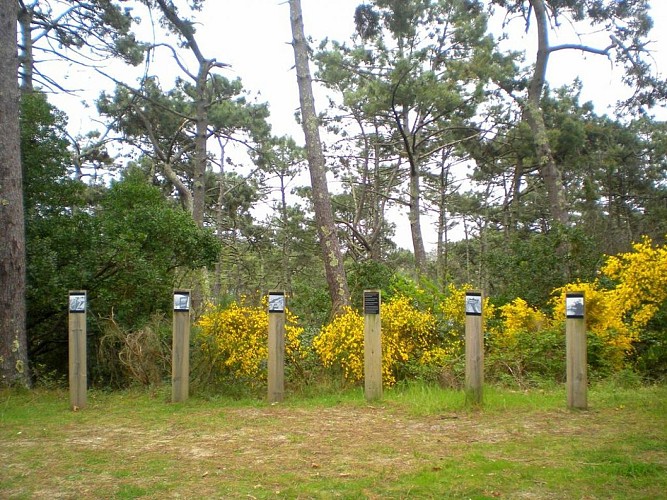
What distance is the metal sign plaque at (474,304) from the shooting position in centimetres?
682

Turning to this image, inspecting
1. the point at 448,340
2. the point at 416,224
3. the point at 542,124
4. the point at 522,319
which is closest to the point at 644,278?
the point at 522,319

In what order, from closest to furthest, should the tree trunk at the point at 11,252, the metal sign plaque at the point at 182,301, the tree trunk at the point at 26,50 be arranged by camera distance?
1. the metal sign plaque at the point at 182,301
2. the tree trunk at the point at 11,252
3. the tree trunk at the point at 26,50

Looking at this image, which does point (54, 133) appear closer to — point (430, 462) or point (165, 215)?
point (165, 215)

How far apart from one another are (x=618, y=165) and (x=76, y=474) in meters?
25.8

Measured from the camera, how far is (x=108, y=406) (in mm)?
7680

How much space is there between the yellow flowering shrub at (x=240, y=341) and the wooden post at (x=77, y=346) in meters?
1.57

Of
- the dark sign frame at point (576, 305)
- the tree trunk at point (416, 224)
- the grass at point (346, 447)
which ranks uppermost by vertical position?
the tree trunk at point (416, 224)

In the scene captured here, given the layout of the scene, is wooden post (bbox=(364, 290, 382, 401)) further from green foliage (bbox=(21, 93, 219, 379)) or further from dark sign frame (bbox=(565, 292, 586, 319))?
green foliage (bbox=(21, 93, 219, 379))

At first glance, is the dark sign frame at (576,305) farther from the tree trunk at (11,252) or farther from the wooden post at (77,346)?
the tree trunk at (11,252)

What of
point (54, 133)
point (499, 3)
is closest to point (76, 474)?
point (54, 133)

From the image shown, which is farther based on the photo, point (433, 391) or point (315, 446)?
point (433, 391)

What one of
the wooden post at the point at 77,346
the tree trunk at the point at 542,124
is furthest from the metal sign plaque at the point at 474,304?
the tree trunk at the point at 542,124

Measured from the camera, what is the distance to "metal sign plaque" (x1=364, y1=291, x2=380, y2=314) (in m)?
7.53

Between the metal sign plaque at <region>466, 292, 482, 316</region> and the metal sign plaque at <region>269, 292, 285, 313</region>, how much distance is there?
7.52 feet
